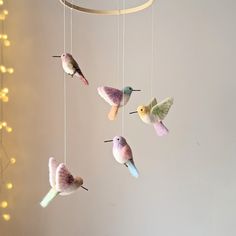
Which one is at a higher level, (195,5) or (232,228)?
(195,5)

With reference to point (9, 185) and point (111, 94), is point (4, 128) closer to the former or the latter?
point (9, 185)

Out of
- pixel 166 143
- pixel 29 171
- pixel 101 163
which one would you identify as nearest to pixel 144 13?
pixel 166 143

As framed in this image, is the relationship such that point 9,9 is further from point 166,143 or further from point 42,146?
point 166,143

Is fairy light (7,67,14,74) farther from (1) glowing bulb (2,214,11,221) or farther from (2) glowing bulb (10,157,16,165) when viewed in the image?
(1) glowing bulb (2,214,11,221)

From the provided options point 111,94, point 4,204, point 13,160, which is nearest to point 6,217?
point 4,204

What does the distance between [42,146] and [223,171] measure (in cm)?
73

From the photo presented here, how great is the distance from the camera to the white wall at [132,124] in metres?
1.37

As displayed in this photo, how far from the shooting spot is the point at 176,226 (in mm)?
1398

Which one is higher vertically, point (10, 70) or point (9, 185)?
point (10, 70)

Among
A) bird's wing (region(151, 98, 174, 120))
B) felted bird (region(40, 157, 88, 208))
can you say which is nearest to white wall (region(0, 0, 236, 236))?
bird's wing (region(151, 98, 174, 120))

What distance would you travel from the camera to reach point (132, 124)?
142cm

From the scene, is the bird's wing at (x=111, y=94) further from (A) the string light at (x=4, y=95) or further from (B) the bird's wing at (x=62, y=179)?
(A) the string light at (x=4, y=95)

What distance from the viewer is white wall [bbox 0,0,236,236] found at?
1.37m

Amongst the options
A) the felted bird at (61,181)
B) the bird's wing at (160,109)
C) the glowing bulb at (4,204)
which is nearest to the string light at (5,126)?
the glowing bulb at (4,204)
